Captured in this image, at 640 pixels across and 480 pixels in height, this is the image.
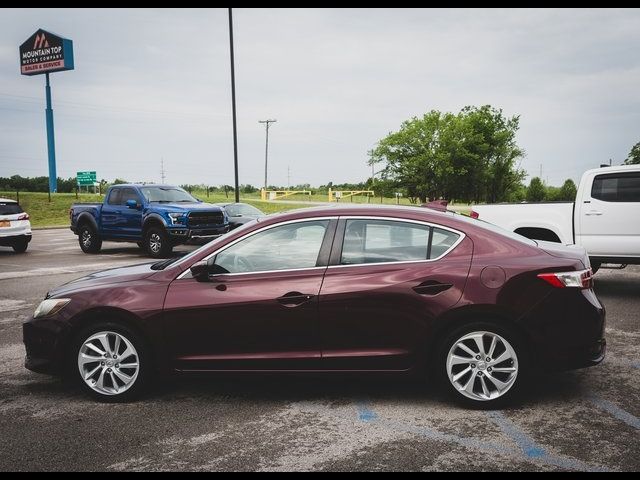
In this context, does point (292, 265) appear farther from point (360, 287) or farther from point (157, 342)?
point (157, 342)

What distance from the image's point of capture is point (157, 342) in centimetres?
464

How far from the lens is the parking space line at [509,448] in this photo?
3.52 m

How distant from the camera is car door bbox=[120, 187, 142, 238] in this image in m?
17.1

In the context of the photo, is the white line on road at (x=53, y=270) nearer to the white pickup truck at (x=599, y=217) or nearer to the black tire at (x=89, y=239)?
the black tire at (x=89, y=239)

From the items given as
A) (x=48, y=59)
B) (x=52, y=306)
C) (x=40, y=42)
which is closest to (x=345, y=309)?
(x=52, y=306)

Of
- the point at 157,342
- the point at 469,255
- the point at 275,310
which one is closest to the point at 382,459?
the point at 275,310

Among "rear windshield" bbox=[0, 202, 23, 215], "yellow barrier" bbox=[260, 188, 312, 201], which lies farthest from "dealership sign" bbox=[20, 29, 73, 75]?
"rear windshield" bbox=[0, 202, 23, 215]

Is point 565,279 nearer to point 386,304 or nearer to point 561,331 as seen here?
point 561,331

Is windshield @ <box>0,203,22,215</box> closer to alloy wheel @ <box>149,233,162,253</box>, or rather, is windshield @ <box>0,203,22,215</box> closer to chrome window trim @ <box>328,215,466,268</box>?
alloy wheel @ <box>149,233,162,253</box>

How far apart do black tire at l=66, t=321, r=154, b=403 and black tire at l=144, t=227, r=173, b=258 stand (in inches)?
467

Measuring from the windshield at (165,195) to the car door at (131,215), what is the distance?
0.94ft

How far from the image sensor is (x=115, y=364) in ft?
15.5

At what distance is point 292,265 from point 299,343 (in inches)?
23.5

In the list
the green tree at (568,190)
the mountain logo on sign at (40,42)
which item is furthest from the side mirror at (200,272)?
the green tree at (568,190)
